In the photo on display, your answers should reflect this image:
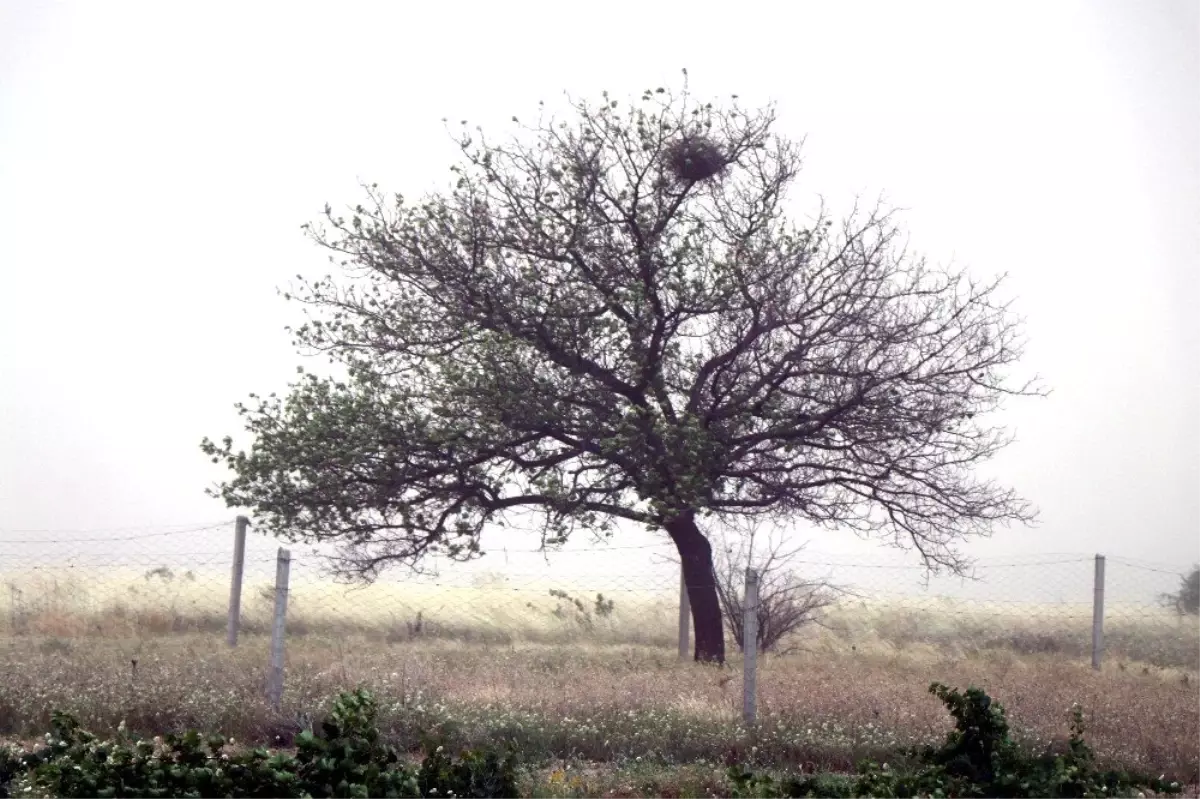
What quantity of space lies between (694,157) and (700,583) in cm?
674

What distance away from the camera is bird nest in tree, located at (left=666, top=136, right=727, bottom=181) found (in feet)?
60.0

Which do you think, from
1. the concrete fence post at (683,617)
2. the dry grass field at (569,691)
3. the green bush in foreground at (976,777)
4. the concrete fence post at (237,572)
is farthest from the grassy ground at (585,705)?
the concrete fence post at (683,617)

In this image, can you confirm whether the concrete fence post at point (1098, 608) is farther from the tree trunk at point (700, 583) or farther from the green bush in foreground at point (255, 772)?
the green bush in foreground at point (255, 772)

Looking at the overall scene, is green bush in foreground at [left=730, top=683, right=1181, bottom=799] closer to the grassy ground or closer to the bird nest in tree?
the grassy ground

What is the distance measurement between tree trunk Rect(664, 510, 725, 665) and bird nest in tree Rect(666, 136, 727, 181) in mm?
5280

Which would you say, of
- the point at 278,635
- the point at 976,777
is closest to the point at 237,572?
the point at 278,635

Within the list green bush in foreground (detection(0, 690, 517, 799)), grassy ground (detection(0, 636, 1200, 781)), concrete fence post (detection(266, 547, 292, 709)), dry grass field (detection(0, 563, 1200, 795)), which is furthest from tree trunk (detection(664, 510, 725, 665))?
green bush in foreground (detection(0, 690, 517, 799))

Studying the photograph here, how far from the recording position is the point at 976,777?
758 centimetres

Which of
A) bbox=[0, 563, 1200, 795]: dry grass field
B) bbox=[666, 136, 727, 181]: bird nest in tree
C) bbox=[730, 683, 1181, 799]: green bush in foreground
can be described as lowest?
bbox=[0, 563, 1200, 795]: dry grass field

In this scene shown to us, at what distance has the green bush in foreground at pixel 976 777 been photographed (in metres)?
7.04

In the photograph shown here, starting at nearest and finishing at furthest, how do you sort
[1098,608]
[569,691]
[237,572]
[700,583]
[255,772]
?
1. [255,772]
2. [569,691]
3. [237,572]
4. [700,583]
5. [1098,608]

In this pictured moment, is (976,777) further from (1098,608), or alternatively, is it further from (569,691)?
(1098,608)

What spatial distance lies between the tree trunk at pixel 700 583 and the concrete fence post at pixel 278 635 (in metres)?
7.55

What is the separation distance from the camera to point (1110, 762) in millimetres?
10750
